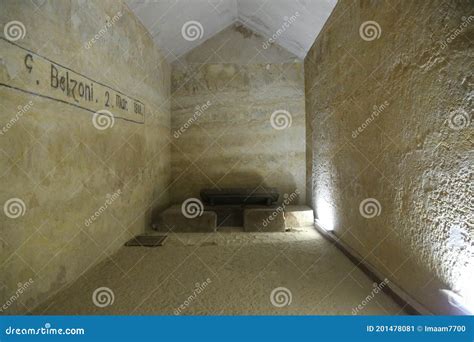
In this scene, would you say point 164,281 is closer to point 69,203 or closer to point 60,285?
point 60,285

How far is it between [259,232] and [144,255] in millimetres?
2159

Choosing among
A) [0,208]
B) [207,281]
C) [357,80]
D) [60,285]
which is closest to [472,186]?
[357,80]

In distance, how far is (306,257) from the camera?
3957 mm
